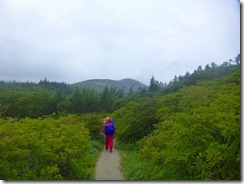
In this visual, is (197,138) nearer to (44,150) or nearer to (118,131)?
(118,131)

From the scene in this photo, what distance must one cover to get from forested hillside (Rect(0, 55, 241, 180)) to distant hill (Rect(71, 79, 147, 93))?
66 millimetres

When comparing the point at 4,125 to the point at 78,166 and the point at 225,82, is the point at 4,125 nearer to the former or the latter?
the point at 78,166

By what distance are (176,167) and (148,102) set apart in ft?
5.00

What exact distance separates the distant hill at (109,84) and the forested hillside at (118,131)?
7 cm

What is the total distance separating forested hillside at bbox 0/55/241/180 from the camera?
3793mm

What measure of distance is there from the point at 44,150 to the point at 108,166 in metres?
0.89

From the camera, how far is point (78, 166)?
4.10 meters

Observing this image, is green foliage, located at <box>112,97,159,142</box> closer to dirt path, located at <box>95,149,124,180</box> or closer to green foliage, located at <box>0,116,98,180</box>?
dirt path, located at <box>95,149,124,180</box>

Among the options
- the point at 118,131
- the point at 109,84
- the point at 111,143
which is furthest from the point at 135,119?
the point at 109,84

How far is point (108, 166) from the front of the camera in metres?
4.34

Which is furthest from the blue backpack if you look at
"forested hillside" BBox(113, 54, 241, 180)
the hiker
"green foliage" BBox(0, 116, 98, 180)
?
"green foliage" BBox(0, 116, 98, 180)

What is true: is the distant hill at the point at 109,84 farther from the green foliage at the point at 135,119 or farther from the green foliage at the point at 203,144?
the green foliage at the point at 203,144

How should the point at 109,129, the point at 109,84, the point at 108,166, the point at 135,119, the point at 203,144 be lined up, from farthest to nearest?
1. the point at 135,119
2. the point at 109,129
3. the point at 109,84
4. the point at 108,166
5. the point at 203,144

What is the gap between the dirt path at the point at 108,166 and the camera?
13.3 ft
